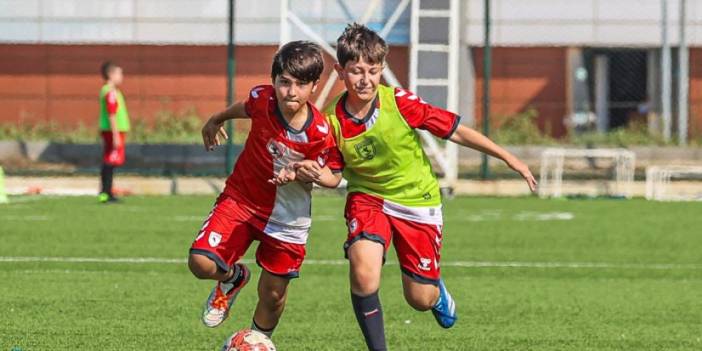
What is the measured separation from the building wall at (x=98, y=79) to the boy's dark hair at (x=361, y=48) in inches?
846

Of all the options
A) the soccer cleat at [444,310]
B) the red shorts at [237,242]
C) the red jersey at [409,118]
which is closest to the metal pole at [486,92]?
the soccer cleat at [444,310]

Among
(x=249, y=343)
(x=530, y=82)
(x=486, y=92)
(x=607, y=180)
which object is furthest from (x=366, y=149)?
(x=530, y=82)

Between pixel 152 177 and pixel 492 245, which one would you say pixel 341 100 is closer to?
pixel 492 245

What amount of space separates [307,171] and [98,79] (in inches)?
932

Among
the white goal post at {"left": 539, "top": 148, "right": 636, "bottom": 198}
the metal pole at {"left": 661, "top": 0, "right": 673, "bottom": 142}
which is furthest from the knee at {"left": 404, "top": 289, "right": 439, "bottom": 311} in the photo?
the metal pole at {"left": 661, "top": 0, "right": 673, "bottom": 142}

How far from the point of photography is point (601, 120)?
110ft

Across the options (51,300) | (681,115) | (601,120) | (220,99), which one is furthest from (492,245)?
(601,120)

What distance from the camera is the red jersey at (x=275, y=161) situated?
771 centimetres

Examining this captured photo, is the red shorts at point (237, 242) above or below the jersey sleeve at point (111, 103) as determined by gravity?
below

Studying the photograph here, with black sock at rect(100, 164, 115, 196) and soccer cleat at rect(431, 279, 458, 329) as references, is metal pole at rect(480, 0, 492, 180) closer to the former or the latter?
black sock at rect(100, 164, 115, 196)

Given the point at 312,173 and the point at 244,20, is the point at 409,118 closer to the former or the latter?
the point at 312,173

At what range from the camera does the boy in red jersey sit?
759cm

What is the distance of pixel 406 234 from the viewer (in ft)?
27.2

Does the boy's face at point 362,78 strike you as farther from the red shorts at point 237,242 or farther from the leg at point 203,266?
the leg at point 203,266
